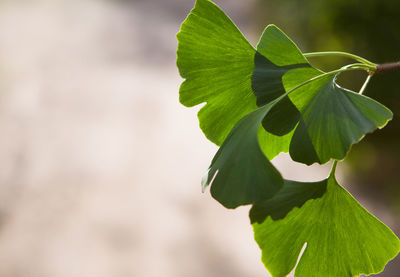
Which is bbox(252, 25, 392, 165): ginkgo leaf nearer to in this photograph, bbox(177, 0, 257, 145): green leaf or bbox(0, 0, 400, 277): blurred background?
bbox(177, 0, 257, 145): green leaf

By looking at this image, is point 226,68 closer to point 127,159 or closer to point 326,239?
point 326,239

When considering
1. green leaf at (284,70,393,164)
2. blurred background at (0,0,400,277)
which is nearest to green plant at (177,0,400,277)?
green leaf at (284,70,393,164)

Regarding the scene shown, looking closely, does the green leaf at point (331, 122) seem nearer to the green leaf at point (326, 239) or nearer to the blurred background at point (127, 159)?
the green leaf at point (326, 239)

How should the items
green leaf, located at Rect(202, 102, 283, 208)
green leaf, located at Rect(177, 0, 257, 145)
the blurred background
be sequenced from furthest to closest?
the blurred background → green leaf, located at Rect(177, 0, 257, 145) → green leaf, located at Rect(202, 102, 283, 208)

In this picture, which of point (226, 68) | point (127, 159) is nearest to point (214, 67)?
point (226, 68)

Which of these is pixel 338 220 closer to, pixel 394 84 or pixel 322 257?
pixel 322 257

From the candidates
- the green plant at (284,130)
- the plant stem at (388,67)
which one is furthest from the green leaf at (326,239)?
the plant stem at (388,67)
